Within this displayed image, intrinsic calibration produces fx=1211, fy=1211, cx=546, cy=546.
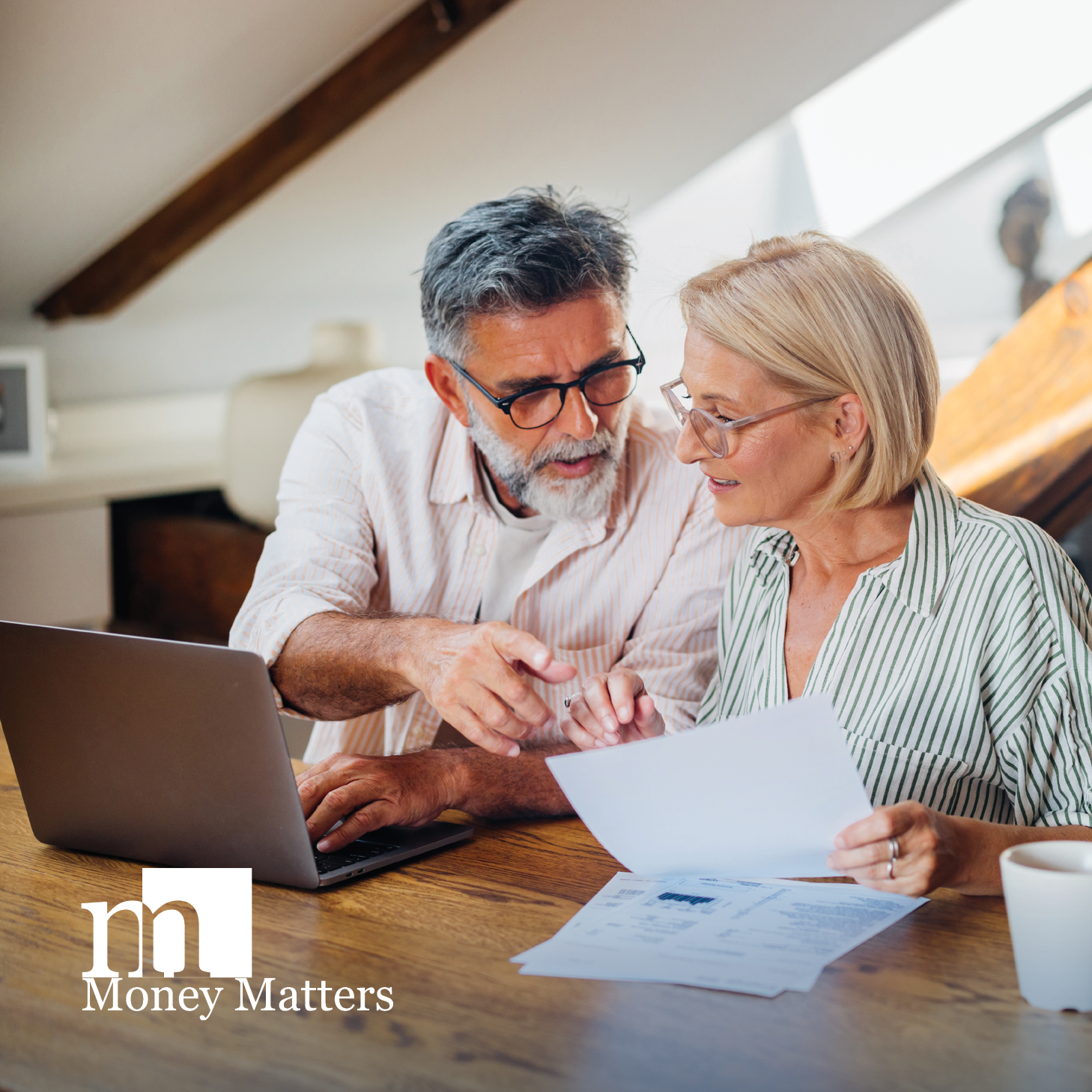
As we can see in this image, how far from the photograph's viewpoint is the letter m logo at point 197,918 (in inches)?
37.8

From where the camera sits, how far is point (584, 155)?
13.8 feet

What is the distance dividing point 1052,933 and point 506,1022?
1.28 feet

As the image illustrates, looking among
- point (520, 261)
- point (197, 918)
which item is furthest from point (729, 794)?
point (520, 261)

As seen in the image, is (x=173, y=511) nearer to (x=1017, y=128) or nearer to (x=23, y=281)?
(x=23, y=281)

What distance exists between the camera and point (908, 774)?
1.29 metres

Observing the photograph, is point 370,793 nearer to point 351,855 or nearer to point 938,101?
point 351,855

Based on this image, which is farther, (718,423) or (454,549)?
(454,549)

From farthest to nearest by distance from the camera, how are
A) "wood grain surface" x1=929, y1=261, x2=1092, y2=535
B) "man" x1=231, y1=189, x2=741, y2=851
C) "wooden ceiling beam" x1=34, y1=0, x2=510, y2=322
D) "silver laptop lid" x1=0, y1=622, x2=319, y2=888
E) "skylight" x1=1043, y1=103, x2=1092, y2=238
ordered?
"skylight" x1=1043, y1=103, x2=1092, y2=238 → "wooden ceiling beam" x1=34, y1=0, x2=510, y2=322 → "wood grain surface" x1=929, y1=261, x2=1092, y2=535 → "man" x1=231, y1=189, x2=741, y2=851 → "silver laptop lid" x1=0, y1=622, x2=319, y2=888

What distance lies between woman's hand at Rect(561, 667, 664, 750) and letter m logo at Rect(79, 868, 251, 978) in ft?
1.25

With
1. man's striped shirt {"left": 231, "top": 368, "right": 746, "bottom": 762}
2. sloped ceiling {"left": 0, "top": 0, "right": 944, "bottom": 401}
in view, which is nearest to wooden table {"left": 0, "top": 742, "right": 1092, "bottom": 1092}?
man's striped shirt {"left": 231, "top": 368, "right": 746, "bottom": 762}

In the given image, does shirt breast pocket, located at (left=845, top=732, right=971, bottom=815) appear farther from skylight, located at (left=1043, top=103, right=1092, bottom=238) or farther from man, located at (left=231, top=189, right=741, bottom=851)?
skylight, located at (left=1043, top=103, right=1092, bottom=238)

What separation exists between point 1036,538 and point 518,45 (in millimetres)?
2979

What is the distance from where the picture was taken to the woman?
121 centimetres

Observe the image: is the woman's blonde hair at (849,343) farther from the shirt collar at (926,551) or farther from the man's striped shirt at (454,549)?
the man's striped shirt at (454,549)
